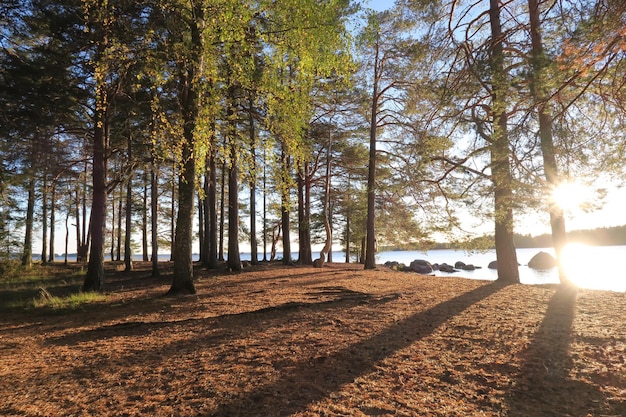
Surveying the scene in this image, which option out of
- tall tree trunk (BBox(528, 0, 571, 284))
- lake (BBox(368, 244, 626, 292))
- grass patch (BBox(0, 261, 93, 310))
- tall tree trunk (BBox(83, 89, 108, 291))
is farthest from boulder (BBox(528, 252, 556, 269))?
grass patch (BBox(0, 261, 93, 310))

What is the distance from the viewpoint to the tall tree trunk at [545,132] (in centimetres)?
568

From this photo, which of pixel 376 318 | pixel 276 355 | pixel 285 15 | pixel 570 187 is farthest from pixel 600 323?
pixel 285 15

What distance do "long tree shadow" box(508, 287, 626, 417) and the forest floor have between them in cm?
2

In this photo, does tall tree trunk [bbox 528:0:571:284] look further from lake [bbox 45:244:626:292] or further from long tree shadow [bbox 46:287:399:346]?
long tree shadow [bbox 46:287:399:346]

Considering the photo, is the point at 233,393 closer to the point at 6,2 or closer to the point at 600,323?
the point at 600,323

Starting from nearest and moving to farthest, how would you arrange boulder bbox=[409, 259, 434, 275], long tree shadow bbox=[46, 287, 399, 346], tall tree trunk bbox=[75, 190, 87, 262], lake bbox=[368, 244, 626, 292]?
1. long tree shadow bbox=[46, 287, 399, 346]
2. lake bbox=[368, 244, 626, 292]
3. tall tree trunk bbox=[75, 190, 87, 262]
4. boulder bbox=[409, 259, 434, 275]

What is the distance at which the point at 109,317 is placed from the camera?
6.59 meters

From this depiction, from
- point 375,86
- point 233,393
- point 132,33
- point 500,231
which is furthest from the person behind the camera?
point 375,86

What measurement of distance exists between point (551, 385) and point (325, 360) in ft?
7.40

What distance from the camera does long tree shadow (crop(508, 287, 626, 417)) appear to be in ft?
9.41

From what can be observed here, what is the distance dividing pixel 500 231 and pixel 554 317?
543cm

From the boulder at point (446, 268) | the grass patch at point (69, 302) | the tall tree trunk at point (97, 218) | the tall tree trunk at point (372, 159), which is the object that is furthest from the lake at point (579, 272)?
the tall tree trunk at point (97, 218)

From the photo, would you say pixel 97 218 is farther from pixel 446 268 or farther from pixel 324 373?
pixel 446 268

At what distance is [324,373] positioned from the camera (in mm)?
3592
